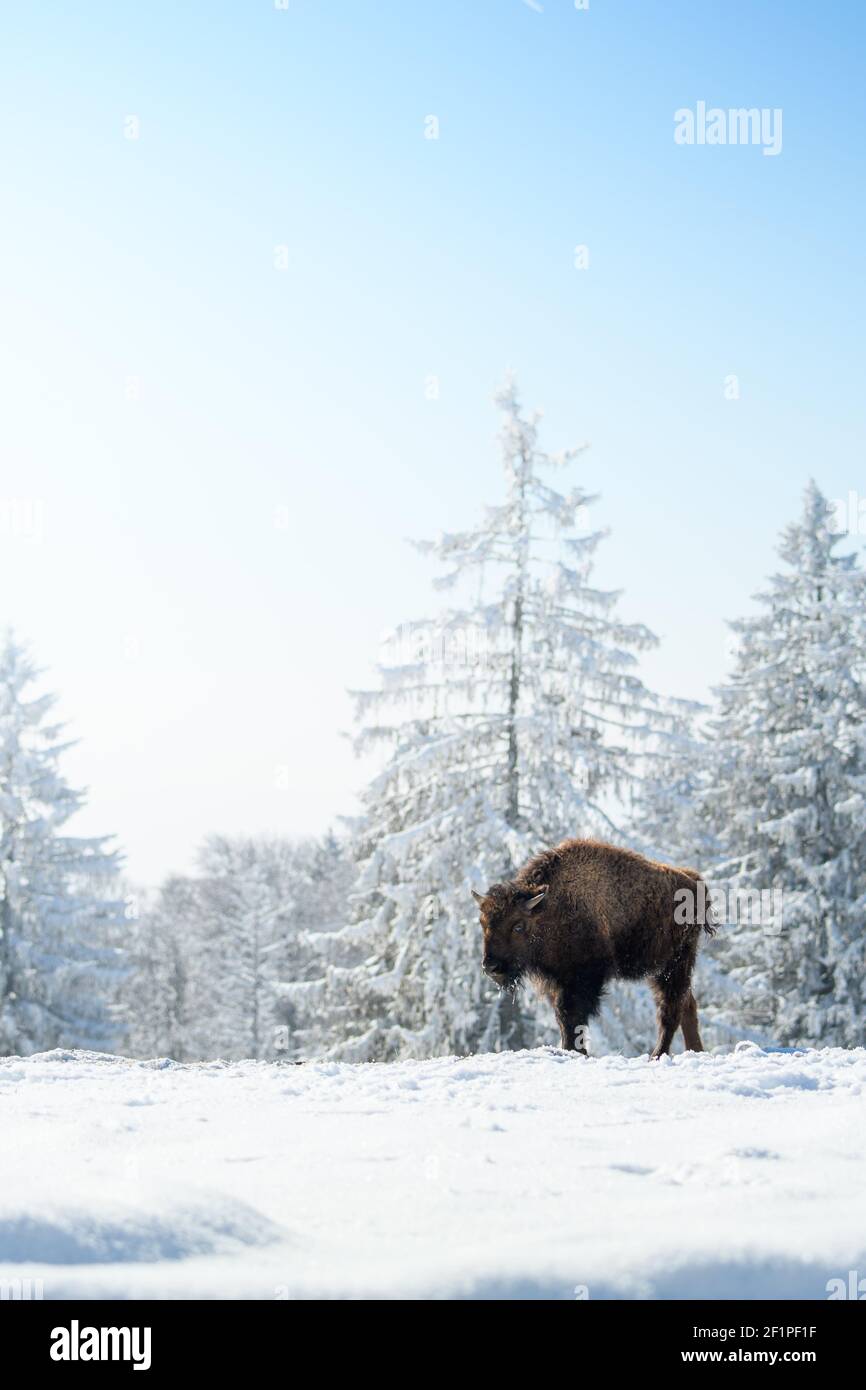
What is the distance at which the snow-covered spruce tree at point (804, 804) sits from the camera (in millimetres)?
24641

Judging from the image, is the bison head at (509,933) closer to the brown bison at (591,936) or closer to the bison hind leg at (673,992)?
the brown bison at (591,936)

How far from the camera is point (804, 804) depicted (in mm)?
26734

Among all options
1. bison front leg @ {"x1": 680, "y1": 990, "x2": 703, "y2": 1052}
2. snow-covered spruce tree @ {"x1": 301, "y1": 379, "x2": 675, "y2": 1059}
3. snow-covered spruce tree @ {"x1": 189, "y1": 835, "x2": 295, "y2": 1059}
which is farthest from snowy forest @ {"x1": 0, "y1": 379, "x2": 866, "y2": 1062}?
snow-covered spruce tree @ {"x1": 189, "y1": 835, "x2": 295, "y2": 1059}

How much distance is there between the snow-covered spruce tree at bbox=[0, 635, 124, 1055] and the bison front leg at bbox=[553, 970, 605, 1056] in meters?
19.9

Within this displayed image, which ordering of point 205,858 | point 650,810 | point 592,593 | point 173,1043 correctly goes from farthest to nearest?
point 205,858 → point 173,1043 → point 650,810 → point 592,593

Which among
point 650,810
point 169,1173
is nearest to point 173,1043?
point 650,810

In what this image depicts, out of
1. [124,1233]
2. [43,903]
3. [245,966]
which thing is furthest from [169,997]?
[124,1233]

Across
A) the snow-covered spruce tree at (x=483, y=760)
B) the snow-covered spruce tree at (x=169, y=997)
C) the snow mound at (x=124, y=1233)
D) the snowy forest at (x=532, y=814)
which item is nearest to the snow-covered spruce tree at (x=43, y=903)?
the snowy forest at (x=532, y=814)

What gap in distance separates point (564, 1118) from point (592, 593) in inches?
700

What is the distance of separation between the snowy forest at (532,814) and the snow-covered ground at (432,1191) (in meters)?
14.6

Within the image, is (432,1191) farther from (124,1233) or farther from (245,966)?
(245,966)

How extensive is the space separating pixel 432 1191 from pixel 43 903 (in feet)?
85.7

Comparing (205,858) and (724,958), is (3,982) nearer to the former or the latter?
(724,958)
